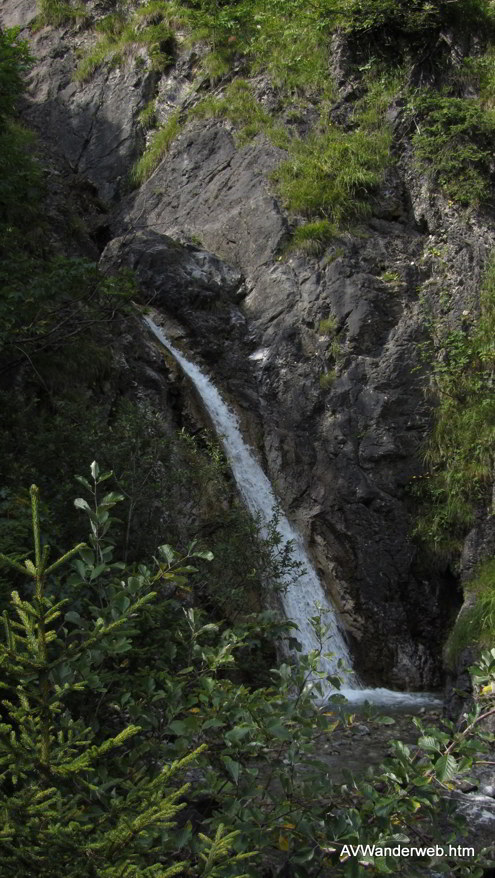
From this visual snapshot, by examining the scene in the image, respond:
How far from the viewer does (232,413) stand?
10336mm

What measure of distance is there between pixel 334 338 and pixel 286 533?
3.53 m

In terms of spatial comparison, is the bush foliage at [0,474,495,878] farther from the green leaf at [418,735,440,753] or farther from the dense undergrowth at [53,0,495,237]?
the dense undergrowth at [53,0,495,237]

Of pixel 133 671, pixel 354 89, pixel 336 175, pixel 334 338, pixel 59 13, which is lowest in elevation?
pixel 133 671

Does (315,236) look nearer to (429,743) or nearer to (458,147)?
(458,147)

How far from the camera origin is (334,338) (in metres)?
11.0

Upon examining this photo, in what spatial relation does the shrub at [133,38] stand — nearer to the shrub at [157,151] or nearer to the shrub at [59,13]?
the shrub at [59,13]

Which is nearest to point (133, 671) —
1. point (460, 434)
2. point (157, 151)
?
point (460, 434)

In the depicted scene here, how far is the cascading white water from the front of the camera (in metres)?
8.20

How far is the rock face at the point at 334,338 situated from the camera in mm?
9227

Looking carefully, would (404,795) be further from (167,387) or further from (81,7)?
(81,7)

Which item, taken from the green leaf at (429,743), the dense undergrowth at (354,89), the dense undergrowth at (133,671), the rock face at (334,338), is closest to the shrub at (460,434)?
the rock face at (334,338)

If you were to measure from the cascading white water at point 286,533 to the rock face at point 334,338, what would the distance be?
23cm

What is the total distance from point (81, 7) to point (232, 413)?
51.4 ft

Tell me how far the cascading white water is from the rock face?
23cm
